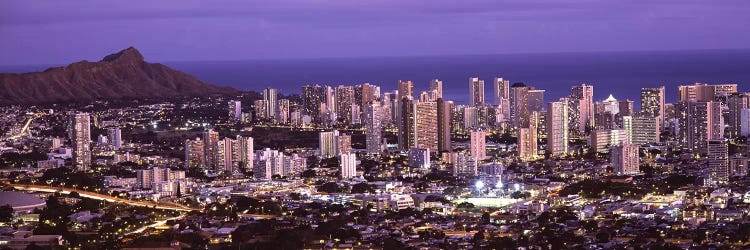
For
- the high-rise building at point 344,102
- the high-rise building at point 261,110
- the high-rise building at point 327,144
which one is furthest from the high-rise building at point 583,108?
the high-rise building at point 261,110

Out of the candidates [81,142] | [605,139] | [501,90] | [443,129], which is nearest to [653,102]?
[605,139]

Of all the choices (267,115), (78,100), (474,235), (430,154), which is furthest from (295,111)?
(474,235)

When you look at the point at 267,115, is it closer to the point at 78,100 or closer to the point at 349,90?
the point at 349,90

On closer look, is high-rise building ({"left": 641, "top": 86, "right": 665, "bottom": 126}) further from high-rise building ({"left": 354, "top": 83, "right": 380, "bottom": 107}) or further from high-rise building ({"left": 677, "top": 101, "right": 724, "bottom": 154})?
high-rise building ({"left": 354, "top": 83, "right": 380, "bottom": 107})

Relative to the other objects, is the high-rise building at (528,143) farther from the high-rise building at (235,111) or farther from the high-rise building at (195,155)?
the high-rise building at (235,111)

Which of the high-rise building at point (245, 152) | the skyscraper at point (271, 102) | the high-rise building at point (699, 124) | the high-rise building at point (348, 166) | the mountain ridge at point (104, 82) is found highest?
the mountain ridge at point (104, 82)

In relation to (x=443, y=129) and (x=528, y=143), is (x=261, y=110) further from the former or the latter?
(x=528, y=143)

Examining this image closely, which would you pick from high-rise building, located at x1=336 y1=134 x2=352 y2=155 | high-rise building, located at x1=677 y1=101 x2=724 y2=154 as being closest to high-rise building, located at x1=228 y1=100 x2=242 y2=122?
high-rise building, located at x1=336 y1=134 x2=352 y2=155
